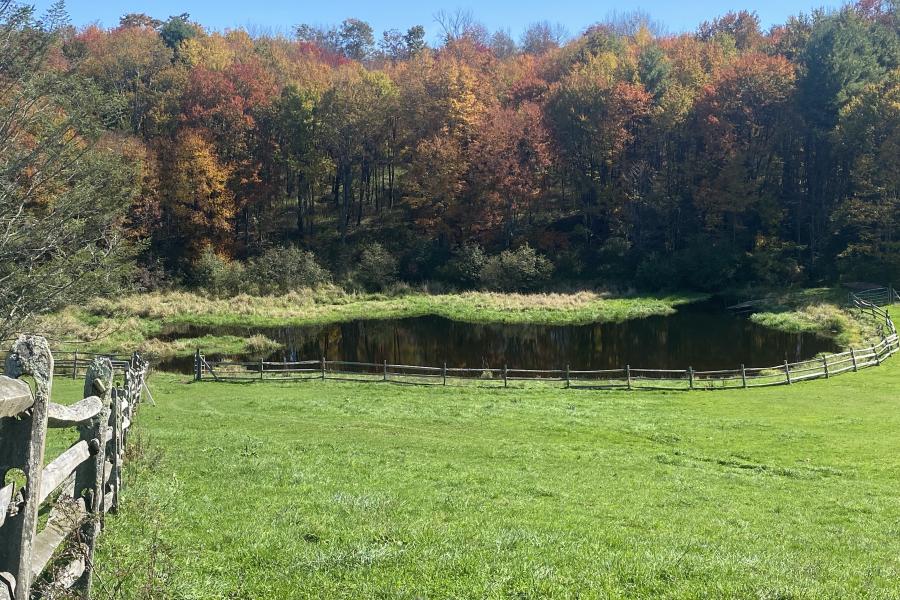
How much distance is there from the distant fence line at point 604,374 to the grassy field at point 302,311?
820 cm

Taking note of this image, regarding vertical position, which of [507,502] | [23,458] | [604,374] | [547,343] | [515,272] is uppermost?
[515,272]

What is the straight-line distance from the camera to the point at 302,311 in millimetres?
49938

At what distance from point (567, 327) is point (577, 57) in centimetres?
5082

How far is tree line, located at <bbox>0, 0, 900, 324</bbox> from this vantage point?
2313 inches

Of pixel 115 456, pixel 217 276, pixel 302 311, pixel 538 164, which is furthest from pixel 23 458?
pixel 538 164

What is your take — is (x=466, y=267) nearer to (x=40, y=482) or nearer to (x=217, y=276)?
(x=217, y=276)

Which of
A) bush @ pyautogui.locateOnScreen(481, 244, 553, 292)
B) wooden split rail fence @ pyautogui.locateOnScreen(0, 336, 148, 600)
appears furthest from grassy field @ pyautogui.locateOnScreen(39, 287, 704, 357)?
wooden split rail fence @ pyautogui.locateOnScreen(0, 336, 148, 600)

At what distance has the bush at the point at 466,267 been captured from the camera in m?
59.8

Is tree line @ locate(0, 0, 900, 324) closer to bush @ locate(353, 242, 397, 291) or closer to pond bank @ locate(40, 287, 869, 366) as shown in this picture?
bush @ locate(353, 242, 397, 291)

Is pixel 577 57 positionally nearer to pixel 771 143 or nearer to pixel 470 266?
pixel 771 143

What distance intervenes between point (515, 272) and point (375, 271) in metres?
12.6

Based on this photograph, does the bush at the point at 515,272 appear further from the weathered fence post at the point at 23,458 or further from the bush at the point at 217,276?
the weathered fence post at the point at 23,458

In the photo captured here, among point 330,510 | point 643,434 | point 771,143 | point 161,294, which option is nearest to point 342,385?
point 643,434

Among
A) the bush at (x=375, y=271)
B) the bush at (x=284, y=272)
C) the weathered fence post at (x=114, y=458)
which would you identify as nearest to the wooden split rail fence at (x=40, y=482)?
the weathered fence post at (x=114, y=458)
